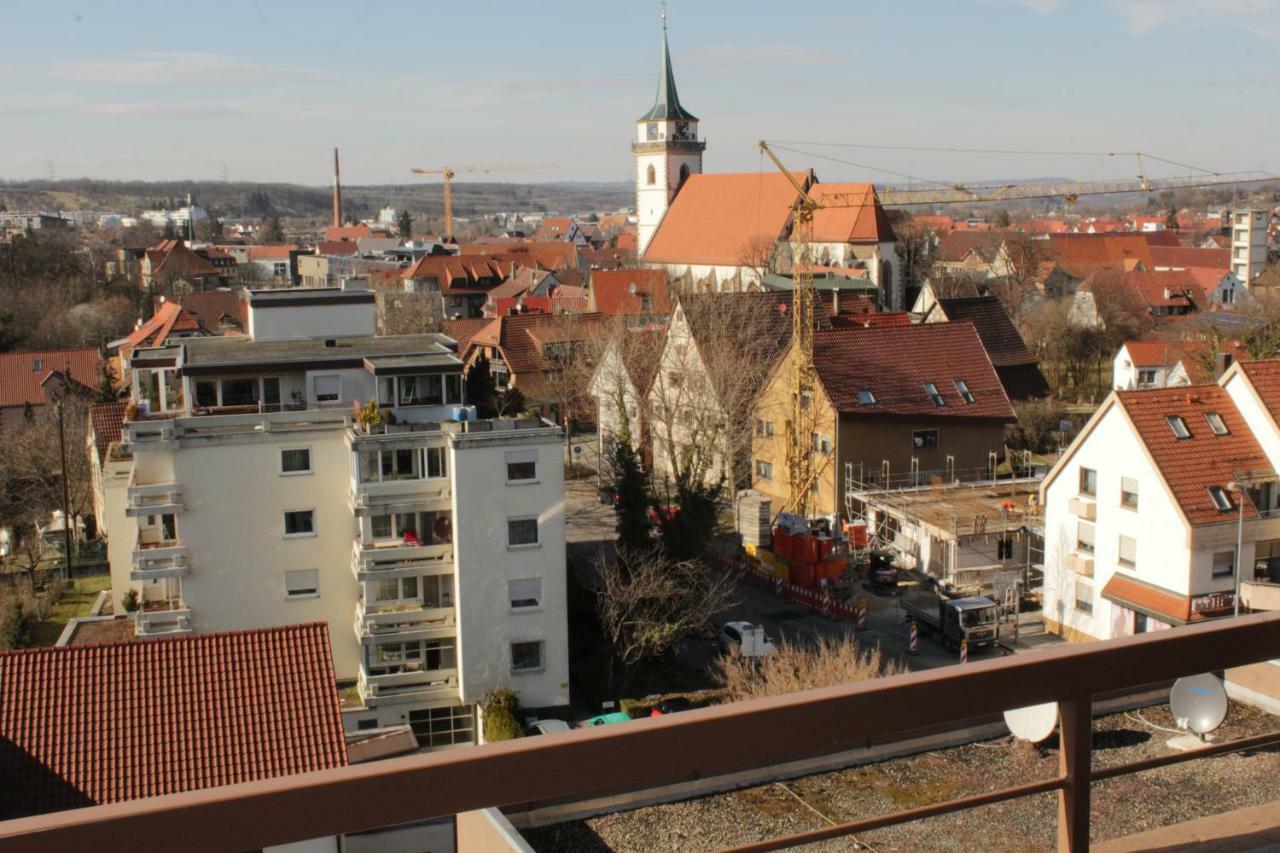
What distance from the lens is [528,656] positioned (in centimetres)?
1772

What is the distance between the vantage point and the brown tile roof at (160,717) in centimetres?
965

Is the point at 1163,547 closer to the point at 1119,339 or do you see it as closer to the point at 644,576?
the point at 644,576

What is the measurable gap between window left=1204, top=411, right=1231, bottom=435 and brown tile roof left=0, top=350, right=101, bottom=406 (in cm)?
2893

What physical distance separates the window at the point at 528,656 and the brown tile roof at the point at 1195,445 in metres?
8.53

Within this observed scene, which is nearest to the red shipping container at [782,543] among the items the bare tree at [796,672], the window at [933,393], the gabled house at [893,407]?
the gabled house at [893,407]

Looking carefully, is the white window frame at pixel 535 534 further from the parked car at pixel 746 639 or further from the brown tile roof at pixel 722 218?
the brown tile roof at pixel 722 218

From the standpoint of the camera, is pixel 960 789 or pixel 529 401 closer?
pixel 960 789

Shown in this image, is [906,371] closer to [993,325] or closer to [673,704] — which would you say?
[993,325]

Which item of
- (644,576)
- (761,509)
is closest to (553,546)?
(644,576)

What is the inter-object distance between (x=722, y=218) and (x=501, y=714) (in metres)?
41.0

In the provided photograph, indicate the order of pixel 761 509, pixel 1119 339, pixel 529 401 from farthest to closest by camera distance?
pixel 1119 339 → pixel 529 401 → pixel 761 509

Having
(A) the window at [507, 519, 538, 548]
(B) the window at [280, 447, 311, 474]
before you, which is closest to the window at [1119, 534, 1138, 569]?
(A) the window at [507, 519, 538, 548]

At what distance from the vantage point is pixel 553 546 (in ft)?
57.6

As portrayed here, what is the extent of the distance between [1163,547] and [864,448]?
8436mm
